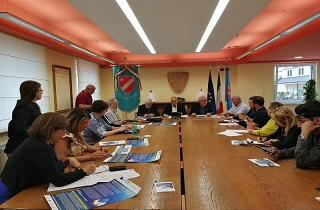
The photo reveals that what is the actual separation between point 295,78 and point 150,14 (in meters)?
7.74

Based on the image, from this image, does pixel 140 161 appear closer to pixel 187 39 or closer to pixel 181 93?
pixel 187 39

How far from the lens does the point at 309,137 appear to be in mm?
1962

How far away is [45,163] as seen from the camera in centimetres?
157

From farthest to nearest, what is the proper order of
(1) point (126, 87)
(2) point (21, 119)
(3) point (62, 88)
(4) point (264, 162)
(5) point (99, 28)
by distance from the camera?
(1) point (126, 87) < (3) point (62, 88) < (5) point (99, 28) < (2) point (21, 119) < (4) point (264, 162)

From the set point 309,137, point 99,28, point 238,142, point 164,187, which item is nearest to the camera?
point 164,187

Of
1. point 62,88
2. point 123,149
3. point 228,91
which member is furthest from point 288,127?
point 228,91

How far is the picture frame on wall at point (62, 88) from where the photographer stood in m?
5.64

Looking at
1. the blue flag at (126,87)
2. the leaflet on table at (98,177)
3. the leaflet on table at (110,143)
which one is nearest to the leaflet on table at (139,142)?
the leaflet on table at (110,143)

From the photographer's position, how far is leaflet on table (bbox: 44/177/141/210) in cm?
134

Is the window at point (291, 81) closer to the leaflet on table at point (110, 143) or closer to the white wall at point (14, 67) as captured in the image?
the leaflet on table at point (110, 143)

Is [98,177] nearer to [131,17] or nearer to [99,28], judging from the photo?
[131,17]

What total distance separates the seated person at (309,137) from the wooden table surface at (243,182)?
0.25ft

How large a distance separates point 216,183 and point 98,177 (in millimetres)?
813

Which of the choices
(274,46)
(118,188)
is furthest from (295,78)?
(118,188)
